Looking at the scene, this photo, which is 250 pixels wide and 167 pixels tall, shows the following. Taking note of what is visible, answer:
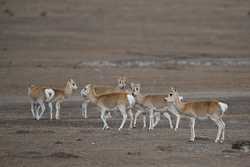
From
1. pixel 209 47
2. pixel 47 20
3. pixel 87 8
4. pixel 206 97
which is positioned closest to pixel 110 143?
pixel 206 97

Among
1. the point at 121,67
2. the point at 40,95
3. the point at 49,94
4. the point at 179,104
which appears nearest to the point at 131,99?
the point at 179,104

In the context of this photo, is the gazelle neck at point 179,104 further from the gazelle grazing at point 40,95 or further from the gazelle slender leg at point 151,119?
the gazelle grazing at point 40,95

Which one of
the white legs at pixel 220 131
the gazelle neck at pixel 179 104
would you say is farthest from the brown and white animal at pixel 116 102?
the white legs at pixel 220 131

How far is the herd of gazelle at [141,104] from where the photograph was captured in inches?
910

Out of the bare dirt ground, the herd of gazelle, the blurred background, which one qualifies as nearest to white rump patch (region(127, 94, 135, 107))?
the herd of gazelle

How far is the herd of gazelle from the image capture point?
23109 mm

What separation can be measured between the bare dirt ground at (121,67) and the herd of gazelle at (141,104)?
47 centimetres

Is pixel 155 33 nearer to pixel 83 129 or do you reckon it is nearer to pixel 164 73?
pixel 164 73

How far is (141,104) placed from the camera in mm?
26656

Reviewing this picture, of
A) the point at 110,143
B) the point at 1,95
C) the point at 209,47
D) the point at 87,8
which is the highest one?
the point at 87,8

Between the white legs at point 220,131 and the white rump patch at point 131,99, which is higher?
the white rump patch at point 131,99

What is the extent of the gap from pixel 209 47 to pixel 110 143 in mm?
31272

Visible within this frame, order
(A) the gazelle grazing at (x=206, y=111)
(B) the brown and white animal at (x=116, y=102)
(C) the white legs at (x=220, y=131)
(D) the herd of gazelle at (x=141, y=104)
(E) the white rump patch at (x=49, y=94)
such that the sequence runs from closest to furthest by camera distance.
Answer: (C) the white legs at (x=220, y=131) → (A) the gazelle grazing at (x=206, y=111) → (D) the herd of gazelle at (x=141, y=104) → (B) the brown and white animal at (x=116, y=102) → (E) the white rump patch at (x=49, y=94)

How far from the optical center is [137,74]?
4288cm
